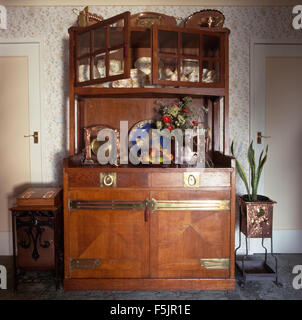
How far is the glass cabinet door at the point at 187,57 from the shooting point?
2263mm

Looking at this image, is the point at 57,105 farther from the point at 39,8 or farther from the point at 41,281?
the point at 41,281

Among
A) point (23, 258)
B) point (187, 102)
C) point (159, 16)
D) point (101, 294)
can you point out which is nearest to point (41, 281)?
point (23, 258)

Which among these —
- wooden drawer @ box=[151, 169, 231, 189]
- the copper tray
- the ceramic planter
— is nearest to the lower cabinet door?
wooden drawer @ box=[151, 169, 231, 189]

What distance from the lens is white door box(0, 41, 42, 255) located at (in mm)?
2924

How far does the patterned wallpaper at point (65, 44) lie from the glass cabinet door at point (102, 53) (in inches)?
23.8

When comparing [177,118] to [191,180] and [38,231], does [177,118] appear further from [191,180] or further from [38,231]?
[38,231]

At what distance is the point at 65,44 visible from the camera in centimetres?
291

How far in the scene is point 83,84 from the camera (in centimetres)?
233

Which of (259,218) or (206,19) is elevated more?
(206,19)

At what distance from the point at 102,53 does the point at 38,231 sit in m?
1.49

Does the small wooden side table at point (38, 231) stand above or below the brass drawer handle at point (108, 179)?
below

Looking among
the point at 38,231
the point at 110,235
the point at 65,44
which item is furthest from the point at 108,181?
the point at 65,44

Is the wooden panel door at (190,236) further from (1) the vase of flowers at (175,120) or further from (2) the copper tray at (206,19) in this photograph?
(2) the copper tray at (206,19)

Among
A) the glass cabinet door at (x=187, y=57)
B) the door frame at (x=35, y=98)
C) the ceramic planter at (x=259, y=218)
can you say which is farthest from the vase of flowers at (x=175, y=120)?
the door frame at (x=35, y=98)
